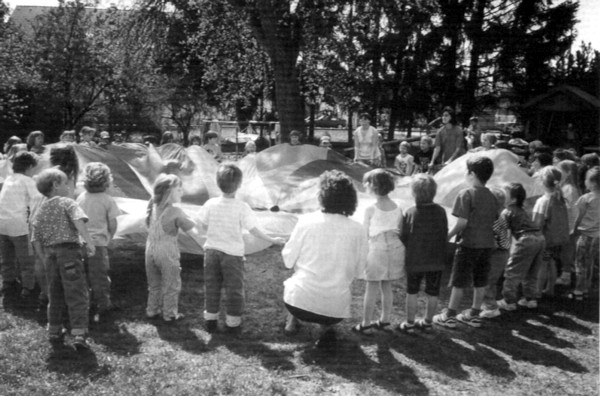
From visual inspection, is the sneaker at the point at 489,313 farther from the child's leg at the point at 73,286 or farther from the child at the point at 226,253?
the child's leg at the point at 73,286

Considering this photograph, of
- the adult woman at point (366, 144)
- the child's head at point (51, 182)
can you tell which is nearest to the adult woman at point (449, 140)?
the adult woman at point (366, 144)

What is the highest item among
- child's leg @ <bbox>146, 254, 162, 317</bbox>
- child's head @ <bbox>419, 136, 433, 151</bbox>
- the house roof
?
the house roof

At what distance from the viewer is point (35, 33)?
639 inches

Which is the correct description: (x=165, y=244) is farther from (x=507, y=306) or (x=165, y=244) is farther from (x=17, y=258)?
(x=507, y=306)

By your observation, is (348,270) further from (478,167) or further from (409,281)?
(478,167)

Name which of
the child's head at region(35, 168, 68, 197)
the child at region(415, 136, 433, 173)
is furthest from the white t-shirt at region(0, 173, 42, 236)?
the child at region(415, 136, 433, 173)

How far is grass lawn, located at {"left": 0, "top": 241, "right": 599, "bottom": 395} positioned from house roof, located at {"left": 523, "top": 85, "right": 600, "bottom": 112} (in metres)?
13.5

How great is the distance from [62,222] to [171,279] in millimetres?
890

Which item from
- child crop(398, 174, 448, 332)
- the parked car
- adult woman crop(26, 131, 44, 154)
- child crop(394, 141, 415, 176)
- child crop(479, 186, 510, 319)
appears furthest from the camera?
the parked car

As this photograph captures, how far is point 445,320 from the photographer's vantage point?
4266 mm

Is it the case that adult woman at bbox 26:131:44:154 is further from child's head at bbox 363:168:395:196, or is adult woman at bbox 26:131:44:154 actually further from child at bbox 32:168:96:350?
child's head at bbox 363:168:395:196

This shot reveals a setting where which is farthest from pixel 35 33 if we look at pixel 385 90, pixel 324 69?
pixel 385 90

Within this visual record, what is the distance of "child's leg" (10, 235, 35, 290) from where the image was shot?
4801 mm

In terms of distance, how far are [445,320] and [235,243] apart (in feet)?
5.29
